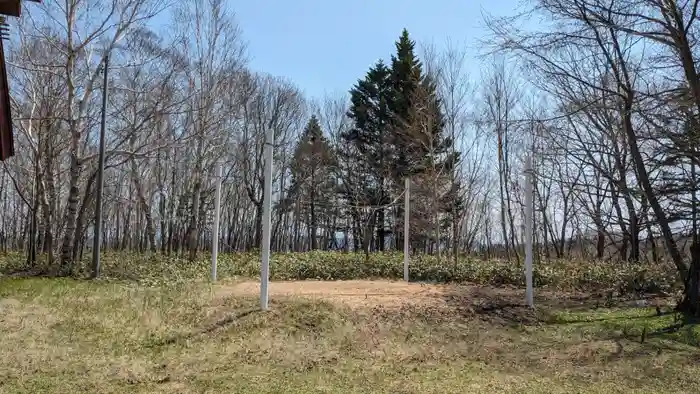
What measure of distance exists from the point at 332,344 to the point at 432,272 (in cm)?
606

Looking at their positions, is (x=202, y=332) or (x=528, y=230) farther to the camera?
(x=528, y=230)

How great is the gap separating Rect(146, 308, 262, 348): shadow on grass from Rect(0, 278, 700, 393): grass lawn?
2cm

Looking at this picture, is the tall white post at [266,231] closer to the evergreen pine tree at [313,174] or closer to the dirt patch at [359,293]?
the dirt patch at [359,293]

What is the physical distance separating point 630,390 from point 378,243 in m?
A: 22.7

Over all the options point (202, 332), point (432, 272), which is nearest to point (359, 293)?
point (202, 332)

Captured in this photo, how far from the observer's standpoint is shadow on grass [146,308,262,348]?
5641 millimetres

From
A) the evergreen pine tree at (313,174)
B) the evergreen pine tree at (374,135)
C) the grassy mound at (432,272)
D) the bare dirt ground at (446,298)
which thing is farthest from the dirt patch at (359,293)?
the evergreen pine tree at (313,174)

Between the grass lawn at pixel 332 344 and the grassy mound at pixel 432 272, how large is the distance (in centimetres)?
161

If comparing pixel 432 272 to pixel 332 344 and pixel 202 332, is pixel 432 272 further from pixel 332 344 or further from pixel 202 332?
pixel 202 332

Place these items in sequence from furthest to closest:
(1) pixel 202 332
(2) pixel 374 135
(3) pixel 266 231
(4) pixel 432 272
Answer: (2) pixel 374 135 → (4) pixel 432 272 → (3) pixel 266 231 → (1) pixel 202 332

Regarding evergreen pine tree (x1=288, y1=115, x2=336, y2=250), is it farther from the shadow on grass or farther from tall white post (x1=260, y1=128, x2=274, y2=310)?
the shadow on grass

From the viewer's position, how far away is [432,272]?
11531 mm

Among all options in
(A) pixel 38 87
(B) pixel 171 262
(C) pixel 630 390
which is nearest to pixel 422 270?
(B) pixel 171 262

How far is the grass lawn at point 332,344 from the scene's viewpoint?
179 inches
